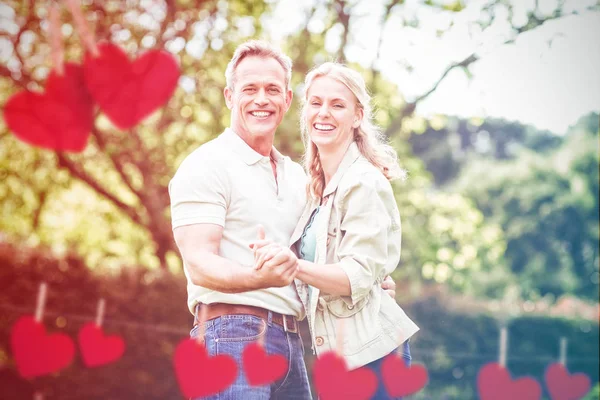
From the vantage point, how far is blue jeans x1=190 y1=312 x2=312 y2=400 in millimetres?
1999

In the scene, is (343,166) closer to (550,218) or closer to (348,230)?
(348,230)

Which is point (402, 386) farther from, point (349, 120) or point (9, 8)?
point (9, 8)

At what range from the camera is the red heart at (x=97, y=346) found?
4.31 feet

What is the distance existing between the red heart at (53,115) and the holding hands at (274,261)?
30.8 inches

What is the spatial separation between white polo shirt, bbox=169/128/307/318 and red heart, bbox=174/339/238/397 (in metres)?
0.76

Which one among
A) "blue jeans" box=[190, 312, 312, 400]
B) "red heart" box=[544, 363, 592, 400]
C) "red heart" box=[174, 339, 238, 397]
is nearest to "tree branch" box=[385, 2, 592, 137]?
"blue jeans" box=[190, 312, 312, 400]

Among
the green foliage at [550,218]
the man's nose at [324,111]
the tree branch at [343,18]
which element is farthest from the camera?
the green foliage at [550,218]

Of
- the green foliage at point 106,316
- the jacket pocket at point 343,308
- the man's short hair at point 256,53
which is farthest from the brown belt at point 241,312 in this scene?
the green foliage at point 106,316

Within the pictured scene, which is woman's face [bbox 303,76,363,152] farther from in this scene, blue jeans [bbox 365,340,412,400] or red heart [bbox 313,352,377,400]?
red heart [bbox 313,352,377,400]

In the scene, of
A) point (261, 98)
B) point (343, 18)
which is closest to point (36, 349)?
point (261, 98)

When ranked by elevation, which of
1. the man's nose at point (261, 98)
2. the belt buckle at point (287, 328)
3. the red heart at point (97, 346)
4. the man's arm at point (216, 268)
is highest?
the man's nose at point (261, 98)

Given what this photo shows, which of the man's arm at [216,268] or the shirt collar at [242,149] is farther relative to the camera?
the shirt collar at [242,149]

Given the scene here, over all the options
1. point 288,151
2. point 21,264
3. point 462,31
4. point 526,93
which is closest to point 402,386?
point 526,93

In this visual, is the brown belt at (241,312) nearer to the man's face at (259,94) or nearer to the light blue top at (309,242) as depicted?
→ the light blue top at (309,242)
